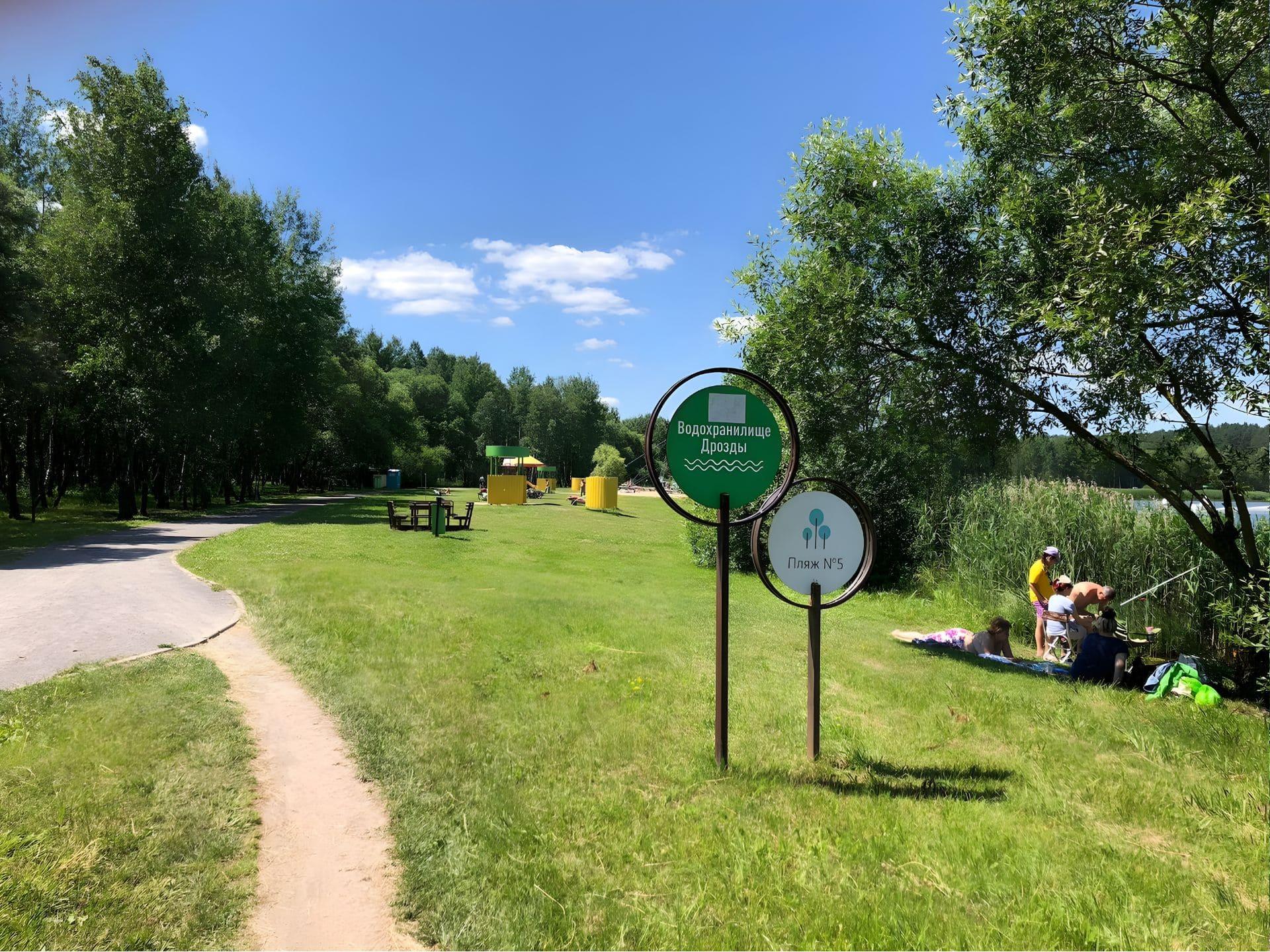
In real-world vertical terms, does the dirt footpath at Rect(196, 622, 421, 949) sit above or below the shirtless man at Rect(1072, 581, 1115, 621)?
below

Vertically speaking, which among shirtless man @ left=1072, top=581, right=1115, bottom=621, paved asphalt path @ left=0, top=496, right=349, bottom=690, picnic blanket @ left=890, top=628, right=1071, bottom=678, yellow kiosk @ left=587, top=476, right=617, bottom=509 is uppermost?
yellow kiosk @ left=587, top=476, right=617, bottom=509

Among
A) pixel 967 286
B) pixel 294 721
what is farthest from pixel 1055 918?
pixel 967 286

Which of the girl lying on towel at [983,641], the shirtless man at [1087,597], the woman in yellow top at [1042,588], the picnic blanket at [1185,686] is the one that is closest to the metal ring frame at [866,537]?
the picnic blanket at [1185,686]

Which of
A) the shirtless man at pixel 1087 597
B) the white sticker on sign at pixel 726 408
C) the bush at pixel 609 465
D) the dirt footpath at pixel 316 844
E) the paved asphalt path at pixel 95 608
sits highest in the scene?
the bush at pixel 609 465

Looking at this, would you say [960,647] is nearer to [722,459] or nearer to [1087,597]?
[1087,597]

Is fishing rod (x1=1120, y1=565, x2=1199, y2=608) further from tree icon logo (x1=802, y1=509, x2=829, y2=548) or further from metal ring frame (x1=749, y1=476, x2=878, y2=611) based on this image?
tree icon logo (x1=802, y1=509, x2=829, y2=548)

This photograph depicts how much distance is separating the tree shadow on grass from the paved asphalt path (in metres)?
6.35

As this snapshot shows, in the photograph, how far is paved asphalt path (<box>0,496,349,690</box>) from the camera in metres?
6.99

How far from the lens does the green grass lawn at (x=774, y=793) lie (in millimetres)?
3045

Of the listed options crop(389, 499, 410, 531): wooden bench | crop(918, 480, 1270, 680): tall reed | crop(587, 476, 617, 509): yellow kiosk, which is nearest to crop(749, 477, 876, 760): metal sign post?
crop(918, 480, 1270, 680): tall reed

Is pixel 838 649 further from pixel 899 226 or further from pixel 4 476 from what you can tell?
pixel 4 476

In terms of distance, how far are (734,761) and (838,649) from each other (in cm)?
426

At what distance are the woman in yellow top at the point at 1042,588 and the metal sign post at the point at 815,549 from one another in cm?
694

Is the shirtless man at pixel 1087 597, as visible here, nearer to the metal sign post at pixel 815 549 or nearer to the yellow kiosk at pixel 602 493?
the metal sign post at pixel 815 549
